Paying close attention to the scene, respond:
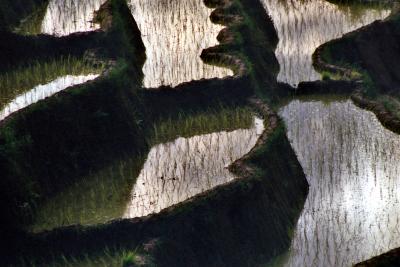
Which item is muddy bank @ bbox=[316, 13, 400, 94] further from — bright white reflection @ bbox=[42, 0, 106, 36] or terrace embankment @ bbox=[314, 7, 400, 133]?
bright white reflection @ bbox=[42, 0, 106, 36]

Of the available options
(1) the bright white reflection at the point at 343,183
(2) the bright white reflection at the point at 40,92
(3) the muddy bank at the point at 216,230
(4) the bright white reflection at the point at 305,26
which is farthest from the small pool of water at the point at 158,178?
(4) the bright white reflection at the point at 305,26

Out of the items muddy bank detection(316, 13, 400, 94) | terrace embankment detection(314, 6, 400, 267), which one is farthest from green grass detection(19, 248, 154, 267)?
muddy bank detection(316, 13, 400, 94)

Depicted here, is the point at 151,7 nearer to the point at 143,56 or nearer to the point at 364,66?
the point at 143,56

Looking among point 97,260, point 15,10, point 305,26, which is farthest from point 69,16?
point 97,260

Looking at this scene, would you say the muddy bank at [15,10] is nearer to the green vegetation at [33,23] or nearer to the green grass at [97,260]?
the green vegetation at [33,23]

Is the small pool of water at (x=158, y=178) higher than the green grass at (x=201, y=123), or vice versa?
the green grass at (x=201, y=123)

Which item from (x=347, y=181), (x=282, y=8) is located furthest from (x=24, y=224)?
(x=282, y=8)
